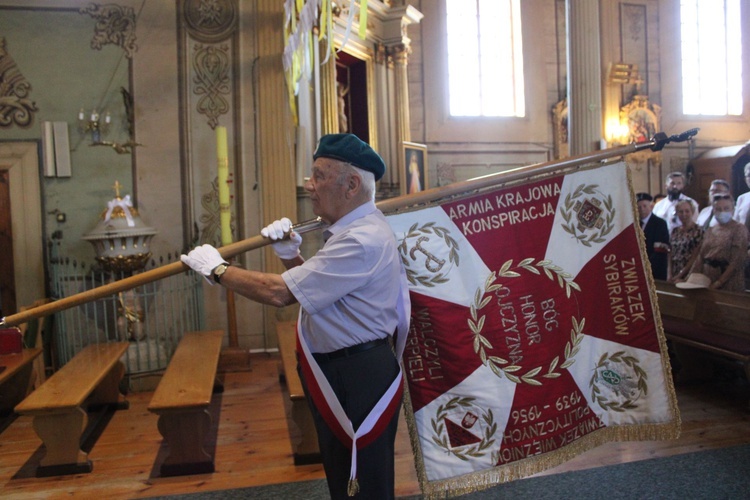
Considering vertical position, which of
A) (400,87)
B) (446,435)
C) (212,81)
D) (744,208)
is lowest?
(446,435)

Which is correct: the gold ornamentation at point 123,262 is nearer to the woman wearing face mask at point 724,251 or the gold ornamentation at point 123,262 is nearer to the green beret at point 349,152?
the green beret at point 349,152

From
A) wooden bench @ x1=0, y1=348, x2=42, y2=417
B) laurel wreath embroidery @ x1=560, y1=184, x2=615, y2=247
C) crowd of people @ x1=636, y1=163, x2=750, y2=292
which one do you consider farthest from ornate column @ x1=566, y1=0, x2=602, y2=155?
wooden bench @ x1=0, y1=348, x2=42, y2=417

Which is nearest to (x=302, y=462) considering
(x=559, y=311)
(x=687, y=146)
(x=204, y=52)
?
(x=559, y=311)

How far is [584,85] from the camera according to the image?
19.4 feet

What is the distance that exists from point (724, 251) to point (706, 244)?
0.59ft

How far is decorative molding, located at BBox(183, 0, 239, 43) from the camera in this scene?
21.5ft

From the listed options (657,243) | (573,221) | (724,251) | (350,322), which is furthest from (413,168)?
(350,322)

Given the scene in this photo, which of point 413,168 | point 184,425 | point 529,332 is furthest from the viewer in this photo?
point 413,168

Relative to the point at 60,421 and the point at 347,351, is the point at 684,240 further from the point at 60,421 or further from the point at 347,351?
the point at 60,421

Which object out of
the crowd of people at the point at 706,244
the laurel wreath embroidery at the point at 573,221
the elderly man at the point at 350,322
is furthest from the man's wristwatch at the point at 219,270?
the crowd of people at the point at 706,244

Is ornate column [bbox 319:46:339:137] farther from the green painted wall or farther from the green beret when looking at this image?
the green beret

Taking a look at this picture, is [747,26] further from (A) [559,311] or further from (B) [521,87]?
(A) [559,311]

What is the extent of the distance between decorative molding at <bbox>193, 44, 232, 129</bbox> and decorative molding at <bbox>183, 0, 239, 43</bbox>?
4.2 inches

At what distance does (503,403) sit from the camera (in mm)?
2574
